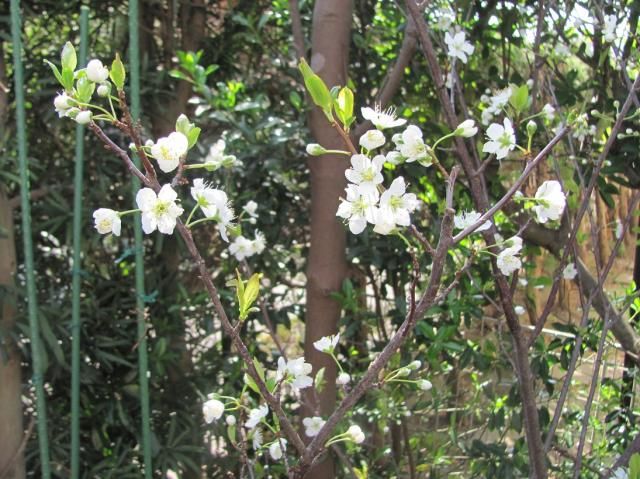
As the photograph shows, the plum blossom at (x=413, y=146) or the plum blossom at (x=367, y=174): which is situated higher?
the plum blossom at (x=413, y=146)

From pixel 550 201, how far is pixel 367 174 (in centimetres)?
24

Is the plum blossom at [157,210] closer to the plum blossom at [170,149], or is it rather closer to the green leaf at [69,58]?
the plum blossom at [170,149]

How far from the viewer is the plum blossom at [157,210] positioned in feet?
2.77

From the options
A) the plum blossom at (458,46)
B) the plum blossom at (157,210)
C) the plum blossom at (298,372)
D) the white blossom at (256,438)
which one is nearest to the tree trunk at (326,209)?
the plum blossom at (458,46)

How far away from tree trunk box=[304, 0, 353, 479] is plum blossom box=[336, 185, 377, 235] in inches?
Result: 32.8

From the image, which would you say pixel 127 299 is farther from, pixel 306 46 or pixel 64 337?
pixel 306 46

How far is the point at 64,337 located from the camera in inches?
72.5

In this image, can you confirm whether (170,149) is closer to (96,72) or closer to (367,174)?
(96,72)

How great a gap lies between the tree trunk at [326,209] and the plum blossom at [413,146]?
77 cm

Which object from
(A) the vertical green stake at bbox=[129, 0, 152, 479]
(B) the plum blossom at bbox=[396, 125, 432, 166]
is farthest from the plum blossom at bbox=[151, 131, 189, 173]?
(A) the vertical green stake at bbox=[129, 0, 152, 479]

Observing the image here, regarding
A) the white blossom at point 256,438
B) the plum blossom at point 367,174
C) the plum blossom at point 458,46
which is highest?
the plum blossom at point 458,46

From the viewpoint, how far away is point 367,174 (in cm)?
85

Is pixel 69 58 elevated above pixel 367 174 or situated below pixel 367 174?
above

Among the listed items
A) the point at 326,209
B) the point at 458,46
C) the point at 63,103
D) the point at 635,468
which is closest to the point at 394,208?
the point at 63,103
